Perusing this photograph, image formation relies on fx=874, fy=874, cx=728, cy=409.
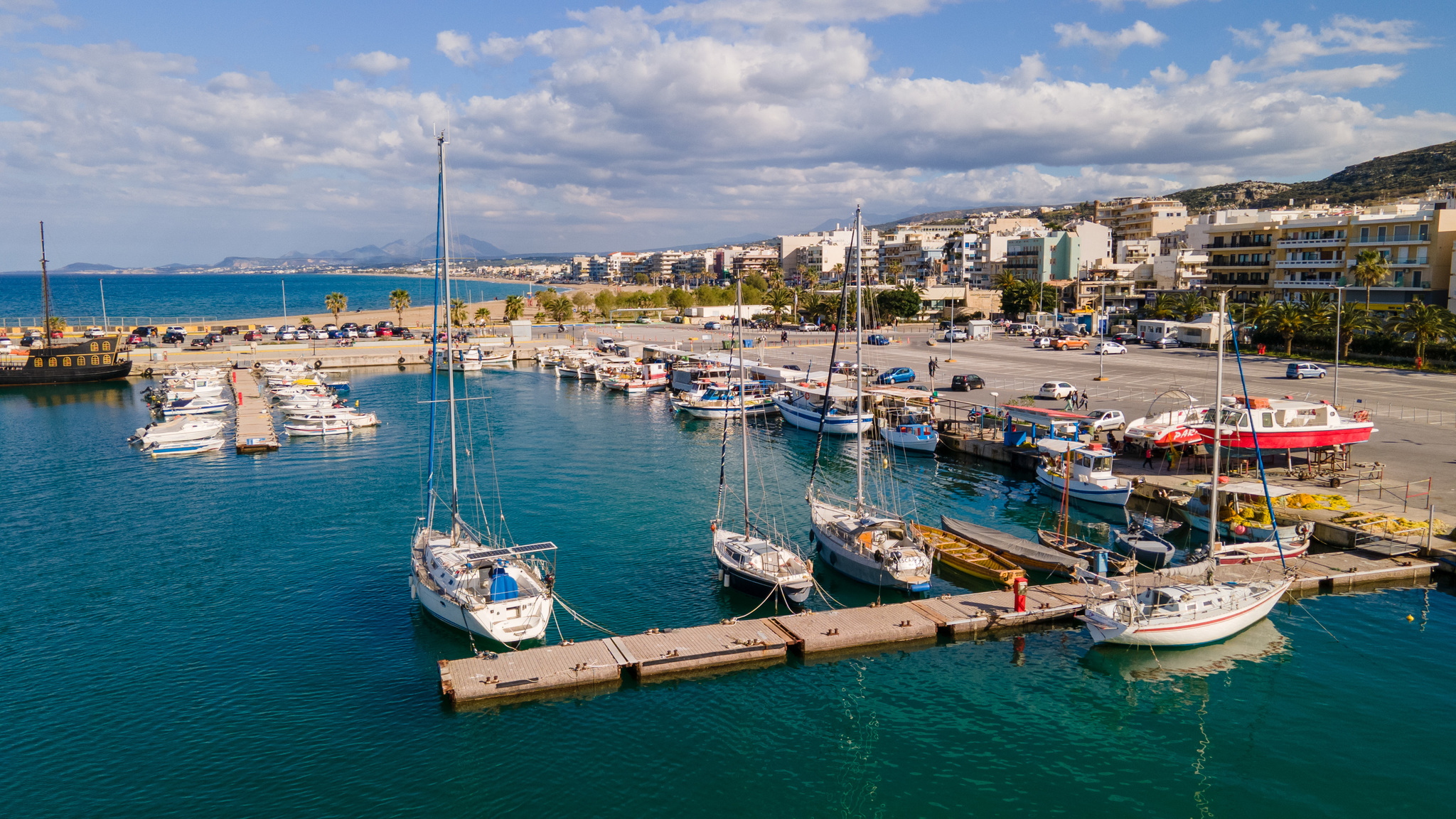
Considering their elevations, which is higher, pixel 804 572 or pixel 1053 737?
pixel 804 572

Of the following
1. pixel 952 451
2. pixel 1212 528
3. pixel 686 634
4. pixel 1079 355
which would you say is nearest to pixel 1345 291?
pixel 1079 355

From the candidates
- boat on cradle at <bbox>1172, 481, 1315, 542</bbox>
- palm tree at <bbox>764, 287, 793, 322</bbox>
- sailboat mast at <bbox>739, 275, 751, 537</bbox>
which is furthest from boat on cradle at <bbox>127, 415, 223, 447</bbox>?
palm tree at <bbox>764, 287, 793, 322</bbox>

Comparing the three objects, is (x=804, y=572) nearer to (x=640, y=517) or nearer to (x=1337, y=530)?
(x=640, y=517)

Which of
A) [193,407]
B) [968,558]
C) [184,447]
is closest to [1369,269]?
[968,558]

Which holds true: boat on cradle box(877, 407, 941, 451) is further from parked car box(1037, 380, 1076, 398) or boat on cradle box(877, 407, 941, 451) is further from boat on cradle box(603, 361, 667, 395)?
boat on cradle box(603, 361, 667, 395)

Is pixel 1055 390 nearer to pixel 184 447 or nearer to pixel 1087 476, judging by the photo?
pixel 1087 476

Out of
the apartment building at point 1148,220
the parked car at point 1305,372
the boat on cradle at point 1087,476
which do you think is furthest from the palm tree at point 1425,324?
the apartment building at point 1148,220
